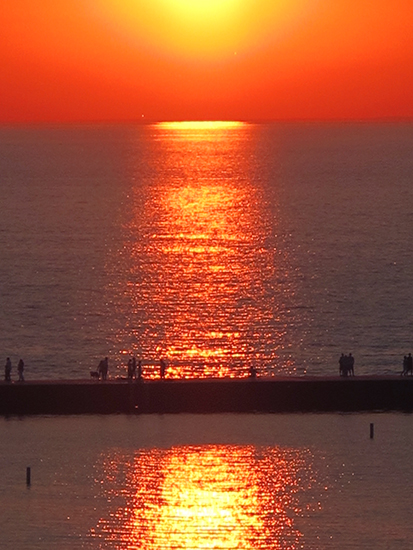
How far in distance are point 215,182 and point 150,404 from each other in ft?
480

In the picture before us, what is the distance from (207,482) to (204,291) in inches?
1510

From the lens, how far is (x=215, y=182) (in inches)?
7584

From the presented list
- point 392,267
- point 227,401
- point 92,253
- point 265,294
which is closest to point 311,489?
point 227,401

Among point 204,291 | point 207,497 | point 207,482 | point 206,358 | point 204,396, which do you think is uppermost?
point 204,291

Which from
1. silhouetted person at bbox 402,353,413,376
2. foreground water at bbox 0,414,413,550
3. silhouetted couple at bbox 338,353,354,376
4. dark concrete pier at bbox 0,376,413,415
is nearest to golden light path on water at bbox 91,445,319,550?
foreground water at bbox 0,414,413,550

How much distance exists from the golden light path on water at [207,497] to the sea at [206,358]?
0.06 meters

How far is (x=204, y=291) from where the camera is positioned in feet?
255

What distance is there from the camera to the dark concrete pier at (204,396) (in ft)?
154

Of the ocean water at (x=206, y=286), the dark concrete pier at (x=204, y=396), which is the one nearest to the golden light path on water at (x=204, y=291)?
the ocean water at (x=206, y=286)

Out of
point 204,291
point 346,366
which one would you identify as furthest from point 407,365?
point 204,291

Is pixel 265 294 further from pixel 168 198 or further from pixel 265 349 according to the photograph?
pixel 168 198

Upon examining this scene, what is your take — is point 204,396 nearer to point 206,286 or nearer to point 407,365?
point 407,365

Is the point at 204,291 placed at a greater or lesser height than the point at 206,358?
greater

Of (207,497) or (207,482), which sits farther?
(207,482)
